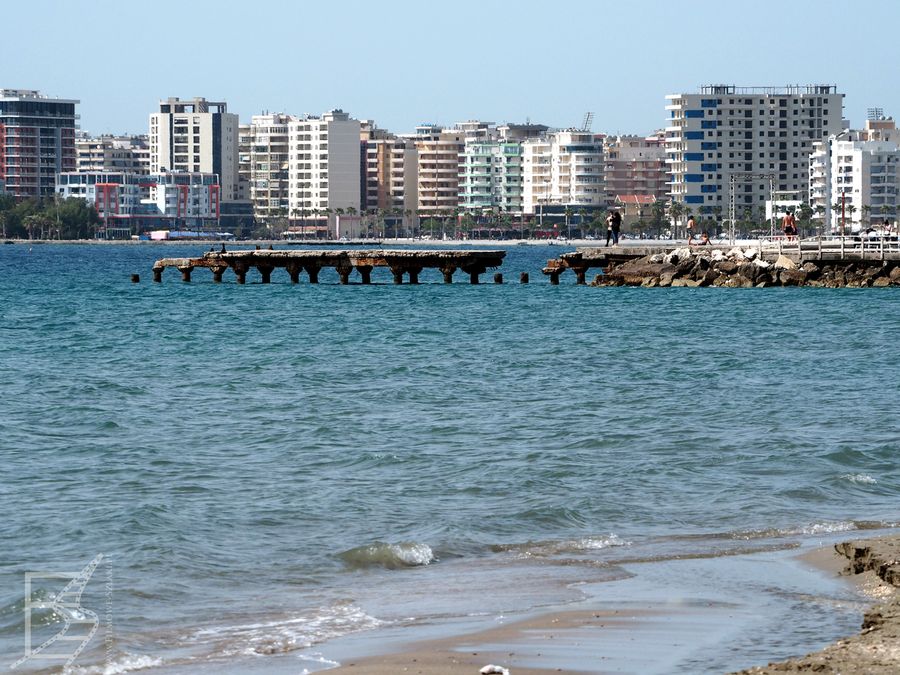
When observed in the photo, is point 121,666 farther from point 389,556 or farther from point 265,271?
point 265,271

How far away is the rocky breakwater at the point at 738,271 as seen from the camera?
59750mm

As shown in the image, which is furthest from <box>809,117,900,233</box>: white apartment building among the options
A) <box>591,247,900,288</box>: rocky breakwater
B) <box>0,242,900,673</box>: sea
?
<box>0,242,900,673</box>: sea

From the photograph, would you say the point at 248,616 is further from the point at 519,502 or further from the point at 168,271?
the point at 168,271

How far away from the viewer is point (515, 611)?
10664 mm

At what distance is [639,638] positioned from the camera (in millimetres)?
9836

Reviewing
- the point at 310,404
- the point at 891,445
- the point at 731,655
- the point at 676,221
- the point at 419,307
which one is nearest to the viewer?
the point at 731,655

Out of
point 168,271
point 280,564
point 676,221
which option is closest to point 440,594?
point 280,564

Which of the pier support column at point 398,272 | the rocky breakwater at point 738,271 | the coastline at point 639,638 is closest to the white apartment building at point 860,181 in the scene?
the rocky breakwater at point 738,271

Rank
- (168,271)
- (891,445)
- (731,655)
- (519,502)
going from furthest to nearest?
(168,271) → (891,445) → (519,502) → (731,655)

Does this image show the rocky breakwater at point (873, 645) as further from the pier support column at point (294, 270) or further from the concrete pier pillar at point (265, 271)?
the concrete pier pillar at point (265, 271)

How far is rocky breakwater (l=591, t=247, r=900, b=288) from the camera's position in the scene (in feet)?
196

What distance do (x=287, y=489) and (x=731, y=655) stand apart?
274 inches

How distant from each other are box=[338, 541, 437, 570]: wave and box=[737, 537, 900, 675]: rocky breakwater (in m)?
3.33

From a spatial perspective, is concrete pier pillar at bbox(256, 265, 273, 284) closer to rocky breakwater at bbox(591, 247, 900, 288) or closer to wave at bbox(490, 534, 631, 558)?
rocky breakwater at bbox(591, 247, 900, 288)
